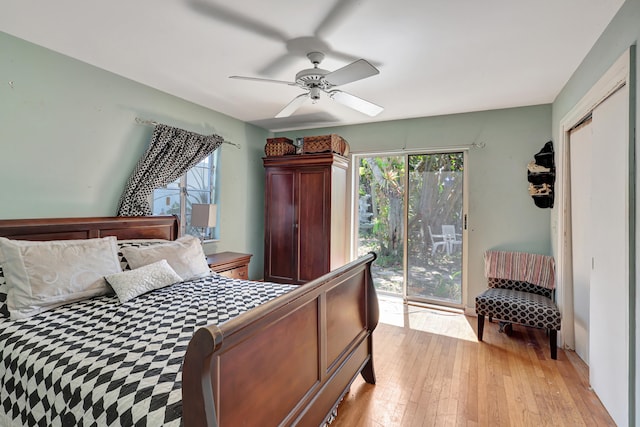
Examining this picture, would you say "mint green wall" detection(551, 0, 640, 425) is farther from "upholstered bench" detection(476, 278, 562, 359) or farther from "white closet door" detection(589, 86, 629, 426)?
"upholstered bench" detection(476, 278, 562, 359)

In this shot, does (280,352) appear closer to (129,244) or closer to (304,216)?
(129,244)

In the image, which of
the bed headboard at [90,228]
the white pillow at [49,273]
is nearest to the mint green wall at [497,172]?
the bed headboard at [90,228]

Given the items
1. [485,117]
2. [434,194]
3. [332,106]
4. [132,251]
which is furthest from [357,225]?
[132,251]

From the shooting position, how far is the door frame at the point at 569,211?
1604 mm

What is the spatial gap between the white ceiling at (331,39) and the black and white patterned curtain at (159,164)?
49 centimetres

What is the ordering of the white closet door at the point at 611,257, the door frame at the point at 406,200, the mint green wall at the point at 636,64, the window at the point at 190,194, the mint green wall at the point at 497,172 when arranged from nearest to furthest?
the mint green wall at the point at 636,64 < the white closet door at the point at 611,257 < the window at the point at 190,194 < the mint green wall at the point at 497,172 < the door frame at the point at 406,200

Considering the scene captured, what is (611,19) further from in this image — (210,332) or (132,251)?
(132,251)

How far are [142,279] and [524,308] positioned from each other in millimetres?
3227

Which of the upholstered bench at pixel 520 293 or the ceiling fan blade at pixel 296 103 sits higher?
the ceiling fan blade at pixel 296 103

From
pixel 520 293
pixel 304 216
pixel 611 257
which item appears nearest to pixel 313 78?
pixel 304 216

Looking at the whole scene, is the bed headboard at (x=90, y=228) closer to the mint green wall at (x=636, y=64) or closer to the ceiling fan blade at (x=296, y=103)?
the ceiling fan blade at (x=296, y=103)

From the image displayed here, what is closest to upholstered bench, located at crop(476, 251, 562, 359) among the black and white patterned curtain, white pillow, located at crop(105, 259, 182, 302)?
white pillow, located at crop(105, 259, 182, 302)

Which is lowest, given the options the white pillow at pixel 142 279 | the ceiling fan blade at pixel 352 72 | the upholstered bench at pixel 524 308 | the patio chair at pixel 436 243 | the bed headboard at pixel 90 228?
the upholstered bench at pixel 524 308

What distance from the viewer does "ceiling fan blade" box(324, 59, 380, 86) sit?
6.19ft
